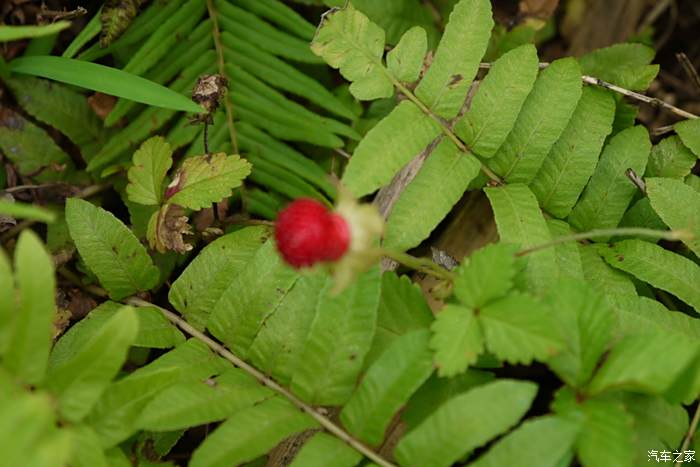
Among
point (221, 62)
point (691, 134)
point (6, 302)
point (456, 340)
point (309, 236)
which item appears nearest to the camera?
point (309, 236)

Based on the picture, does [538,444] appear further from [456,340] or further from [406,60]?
[406,60]

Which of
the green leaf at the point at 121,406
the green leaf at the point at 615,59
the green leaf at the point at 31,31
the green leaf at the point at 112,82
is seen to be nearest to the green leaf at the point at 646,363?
the green leaf at the point at 121,406

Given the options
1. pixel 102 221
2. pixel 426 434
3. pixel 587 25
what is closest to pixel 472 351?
pixel 426 434

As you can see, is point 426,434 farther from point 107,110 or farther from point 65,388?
point 107,110

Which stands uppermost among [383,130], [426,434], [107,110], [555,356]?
[383,130]

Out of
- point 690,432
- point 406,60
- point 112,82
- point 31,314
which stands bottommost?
point 690,432

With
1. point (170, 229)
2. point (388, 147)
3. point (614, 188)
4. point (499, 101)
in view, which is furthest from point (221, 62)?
point (614, 188)

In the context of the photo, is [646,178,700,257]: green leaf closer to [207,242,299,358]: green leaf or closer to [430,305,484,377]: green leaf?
[430,305,484,377]: green leaf

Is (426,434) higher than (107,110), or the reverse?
(107,110)
